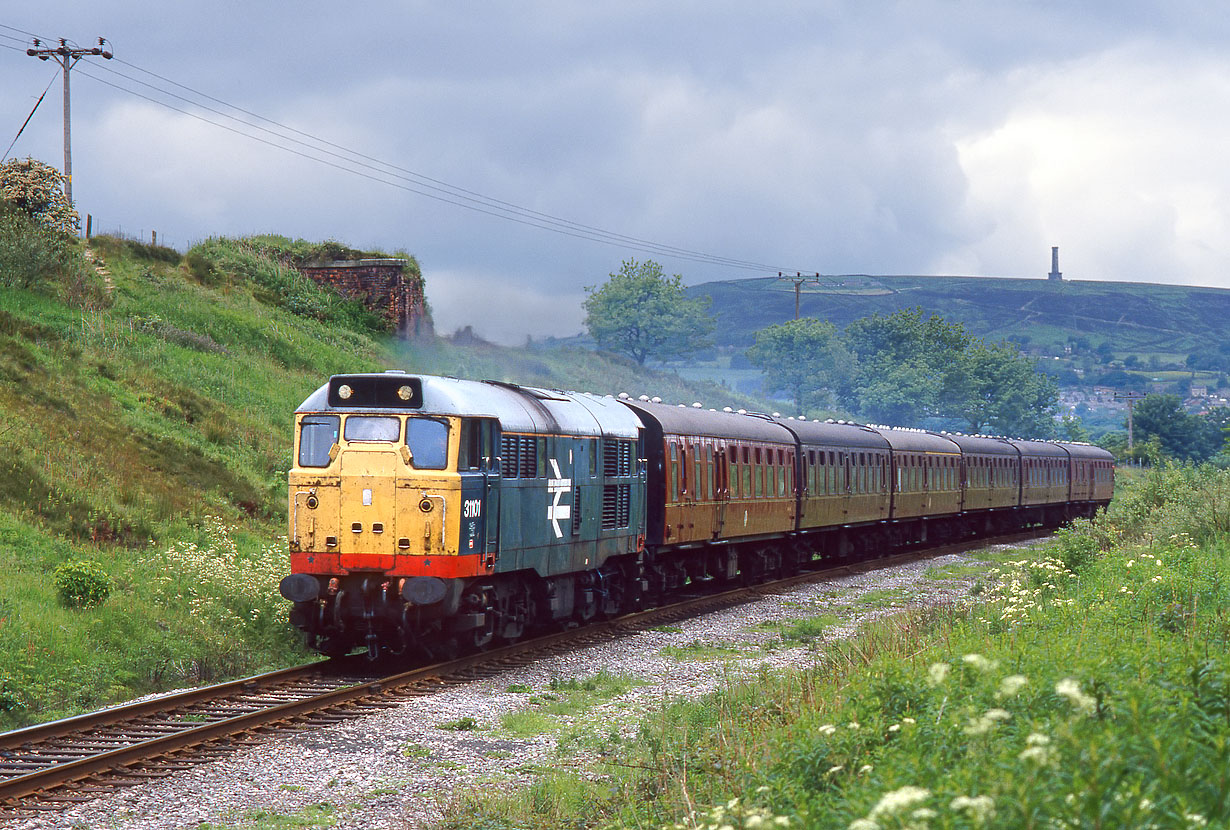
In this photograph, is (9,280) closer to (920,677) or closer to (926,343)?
(920,677)

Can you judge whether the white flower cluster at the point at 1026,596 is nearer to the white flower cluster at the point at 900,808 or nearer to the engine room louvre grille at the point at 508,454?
the engine room louvre grille at the point at 508,454

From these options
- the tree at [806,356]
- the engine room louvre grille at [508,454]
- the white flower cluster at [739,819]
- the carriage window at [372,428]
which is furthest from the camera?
the tree at [806,356]

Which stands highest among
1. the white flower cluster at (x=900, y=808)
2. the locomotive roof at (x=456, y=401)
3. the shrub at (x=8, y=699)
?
the locomotive roof at (x=456, y=401)

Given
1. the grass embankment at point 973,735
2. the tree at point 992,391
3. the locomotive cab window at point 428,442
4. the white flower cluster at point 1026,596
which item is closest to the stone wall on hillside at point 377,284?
the white flower cluster at point 1026,596

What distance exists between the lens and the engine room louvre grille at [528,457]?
17203mm

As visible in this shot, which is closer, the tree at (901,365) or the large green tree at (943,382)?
the tree at (901,365)

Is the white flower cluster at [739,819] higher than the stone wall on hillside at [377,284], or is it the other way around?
the stone wall on hillside at [377,284]

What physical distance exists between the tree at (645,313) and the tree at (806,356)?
22.2 feet

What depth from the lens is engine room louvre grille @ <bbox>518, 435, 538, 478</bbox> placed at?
17203 millimetres

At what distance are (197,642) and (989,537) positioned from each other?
3772 centimetres

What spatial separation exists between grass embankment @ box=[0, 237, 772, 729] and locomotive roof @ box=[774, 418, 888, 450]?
26.8 ft

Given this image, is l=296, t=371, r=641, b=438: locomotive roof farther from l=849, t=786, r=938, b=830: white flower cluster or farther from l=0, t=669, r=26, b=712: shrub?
l=849, t=786, r=938, b=830: white flower cluster

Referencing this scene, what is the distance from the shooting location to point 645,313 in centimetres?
13125

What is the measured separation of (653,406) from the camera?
2427 centimetres
